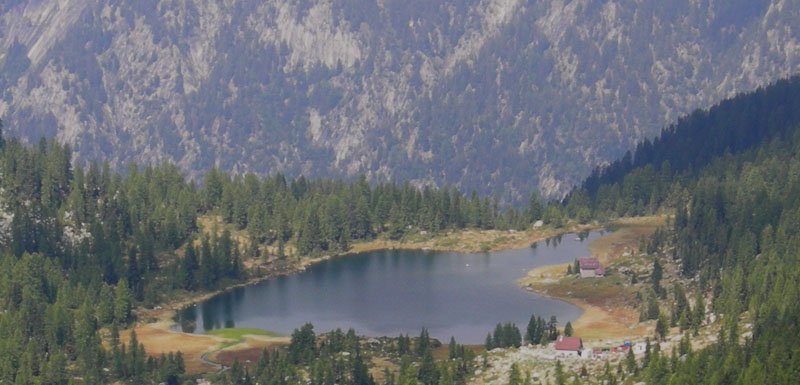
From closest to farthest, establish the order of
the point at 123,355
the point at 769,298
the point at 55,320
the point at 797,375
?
the point at 797,375 → the point at 769,298 → the point at 123,355 → the point at 55,320

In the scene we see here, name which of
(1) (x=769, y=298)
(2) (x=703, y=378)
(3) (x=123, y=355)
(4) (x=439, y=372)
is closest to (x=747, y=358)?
(2) (x=703, y=378)

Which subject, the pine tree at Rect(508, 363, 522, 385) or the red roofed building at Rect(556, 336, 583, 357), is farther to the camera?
the red roofed building at Rect(556, 336, 583, 357)

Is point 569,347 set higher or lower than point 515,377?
higher

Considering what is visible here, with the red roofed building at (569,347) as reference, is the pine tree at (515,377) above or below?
below

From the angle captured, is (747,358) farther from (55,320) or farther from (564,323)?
(55,320)

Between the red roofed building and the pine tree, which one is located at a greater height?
the red roofed building

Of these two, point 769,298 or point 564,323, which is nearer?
point 769,298

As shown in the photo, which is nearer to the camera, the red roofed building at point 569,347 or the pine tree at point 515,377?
the pine tree at point 515,377

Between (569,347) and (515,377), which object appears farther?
(569,347)
